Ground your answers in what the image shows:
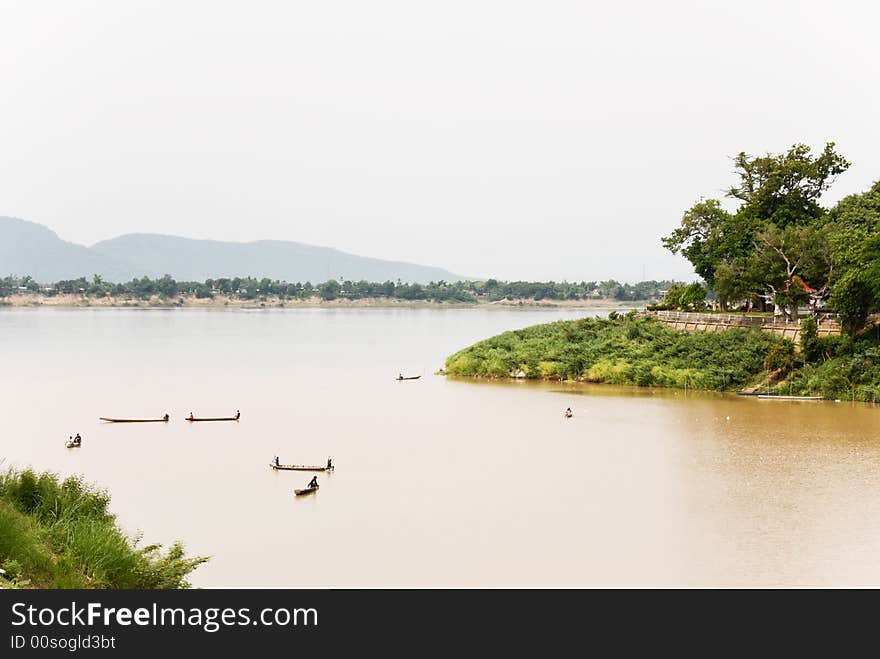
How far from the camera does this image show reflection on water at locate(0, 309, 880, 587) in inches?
829

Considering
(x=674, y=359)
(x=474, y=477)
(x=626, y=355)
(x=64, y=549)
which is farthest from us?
(x=626, y=355)

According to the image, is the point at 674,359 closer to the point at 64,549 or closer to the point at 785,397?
the point at 785,397

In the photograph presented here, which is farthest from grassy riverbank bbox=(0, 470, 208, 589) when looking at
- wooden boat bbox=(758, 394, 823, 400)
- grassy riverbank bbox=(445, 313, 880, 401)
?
grassy riverbank bbox=(445, 313, 880, 401)

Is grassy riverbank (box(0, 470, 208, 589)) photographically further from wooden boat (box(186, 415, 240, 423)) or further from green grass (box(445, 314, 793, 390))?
green grass (box(445, 314, 793, 390))

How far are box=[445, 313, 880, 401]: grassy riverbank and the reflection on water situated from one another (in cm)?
134

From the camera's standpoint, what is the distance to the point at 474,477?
29484 mm

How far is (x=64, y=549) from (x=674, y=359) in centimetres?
3639

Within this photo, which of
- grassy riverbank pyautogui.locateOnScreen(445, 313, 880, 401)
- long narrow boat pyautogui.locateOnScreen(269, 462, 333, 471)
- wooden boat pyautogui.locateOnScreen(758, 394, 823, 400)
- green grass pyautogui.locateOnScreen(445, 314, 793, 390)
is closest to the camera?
long narrow boat pyautogui.locateOnScreen(269, 462, 333, 471)

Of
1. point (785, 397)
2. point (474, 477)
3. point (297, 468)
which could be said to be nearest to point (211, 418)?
point (297, 468)

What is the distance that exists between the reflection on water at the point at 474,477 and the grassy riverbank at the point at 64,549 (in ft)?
8.11

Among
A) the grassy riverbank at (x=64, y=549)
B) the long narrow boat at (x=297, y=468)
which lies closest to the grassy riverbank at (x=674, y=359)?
the long narrow boat at (x=297, y=468)

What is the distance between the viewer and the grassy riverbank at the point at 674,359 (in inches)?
1693
